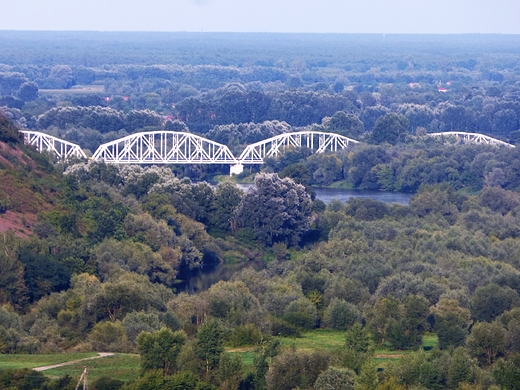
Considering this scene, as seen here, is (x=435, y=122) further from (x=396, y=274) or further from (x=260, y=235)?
(x=396, y=274)

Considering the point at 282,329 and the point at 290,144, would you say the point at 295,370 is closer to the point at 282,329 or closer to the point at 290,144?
the point at 282,329

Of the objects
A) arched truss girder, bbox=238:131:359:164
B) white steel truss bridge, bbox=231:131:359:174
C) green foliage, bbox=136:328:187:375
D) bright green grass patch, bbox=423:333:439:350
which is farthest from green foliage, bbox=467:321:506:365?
arched truss girder, bbox=238:131:359:164

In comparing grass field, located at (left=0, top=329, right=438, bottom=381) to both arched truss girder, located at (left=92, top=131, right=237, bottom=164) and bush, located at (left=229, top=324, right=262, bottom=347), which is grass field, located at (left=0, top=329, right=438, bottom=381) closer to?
bush, located at (left=229, top=324, right=262, bottom=347)

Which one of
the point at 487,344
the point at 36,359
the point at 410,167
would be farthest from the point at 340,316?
the point at 410,167

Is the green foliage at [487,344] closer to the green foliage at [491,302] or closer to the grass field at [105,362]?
the grass field at [105,362]

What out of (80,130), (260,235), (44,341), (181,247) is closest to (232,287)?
(44,341)
